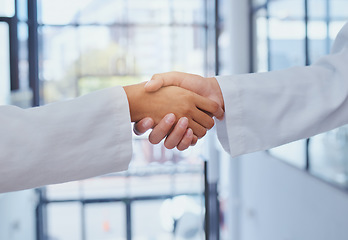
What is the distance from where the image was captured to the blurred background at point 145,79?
394 cm

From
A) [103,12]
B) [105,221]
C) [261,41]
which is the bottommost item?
[105,221]

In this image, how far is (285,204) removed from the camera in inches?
132

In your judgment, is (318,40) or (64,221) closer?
(318,40)

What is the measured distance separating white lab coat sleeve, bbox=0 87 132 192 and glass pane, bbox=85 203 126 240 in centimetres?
464

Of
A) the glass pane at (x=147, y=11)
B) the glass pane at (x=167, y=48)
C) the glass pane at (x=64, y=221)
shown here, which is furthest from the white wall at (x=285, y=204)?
the glass pane at (x=64, y=221)

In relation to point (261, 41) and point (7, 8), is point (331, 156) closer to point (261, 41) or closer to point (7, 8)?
point (261, 41)

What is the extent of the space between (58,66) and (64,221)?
2.05m

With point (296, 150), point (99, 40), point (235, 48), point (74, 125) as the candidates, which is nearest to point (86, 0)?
point (99, 40)

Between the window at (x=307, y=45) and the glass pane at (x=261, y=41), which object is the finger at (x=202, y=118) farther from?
the glass pane at (x=261, y=41)

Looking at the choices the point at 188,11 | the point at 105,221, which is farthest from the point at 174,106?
the point at 105,221

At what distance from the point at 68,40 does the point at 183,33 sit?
144 cm

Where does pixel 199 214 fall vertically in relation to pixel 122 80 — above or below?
below

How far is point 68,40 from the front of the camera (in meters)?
5.24

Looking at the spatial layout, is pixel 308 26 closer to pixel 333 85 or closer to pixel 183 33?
pixel 333 85
